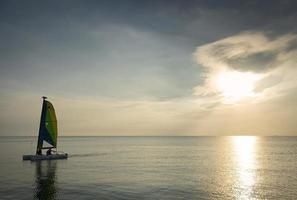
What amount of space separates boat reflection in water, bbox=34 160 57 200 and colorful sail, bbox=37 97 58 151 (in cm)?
998

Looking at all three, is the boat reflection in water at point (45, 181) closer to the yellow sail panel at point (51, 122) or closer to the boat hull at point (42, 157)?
the boat hull at point (42, 157)

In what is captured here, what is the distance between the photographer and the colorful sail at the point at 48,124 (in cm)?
9431

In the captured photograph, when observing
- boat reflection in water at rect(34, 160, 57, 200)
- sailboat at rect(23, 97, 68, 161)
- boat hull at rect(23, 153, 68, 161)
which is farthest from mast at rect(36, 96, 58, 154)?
boat reflection in water at rect(34, 160, 57, 200)

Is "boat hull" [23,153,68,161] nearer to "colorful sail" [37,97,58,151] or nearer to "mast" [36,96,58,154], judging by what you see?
"mast" [36,96,58,154]

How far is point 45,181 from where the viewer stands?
2344 inches

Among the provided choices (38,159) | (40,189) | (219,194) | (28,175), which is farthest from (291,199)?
(38,159)

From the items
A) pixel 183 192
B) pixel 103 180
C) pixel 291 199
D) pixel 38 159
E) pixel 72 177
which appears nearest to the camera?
pixel 291 199

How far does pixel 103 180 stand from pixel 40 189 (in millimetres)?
12556

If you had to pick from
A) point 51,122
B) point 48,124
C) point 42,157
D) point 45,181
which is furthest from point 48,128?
point 45,181

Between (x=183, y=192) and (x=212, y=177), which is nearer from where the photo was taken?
(x=183, y=192)

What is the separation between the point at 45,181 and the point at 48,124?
3911cm

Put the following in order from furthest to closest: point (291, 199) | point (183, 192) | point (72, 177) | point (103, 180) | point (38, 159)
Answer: point (38, 159), point (72, 177), point (103, 180), point (183, 192), point (291, 199)

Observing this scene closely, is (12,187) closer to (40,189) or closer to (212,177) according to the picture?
(40,189)

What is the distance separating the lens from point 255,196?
47531 millimetres
